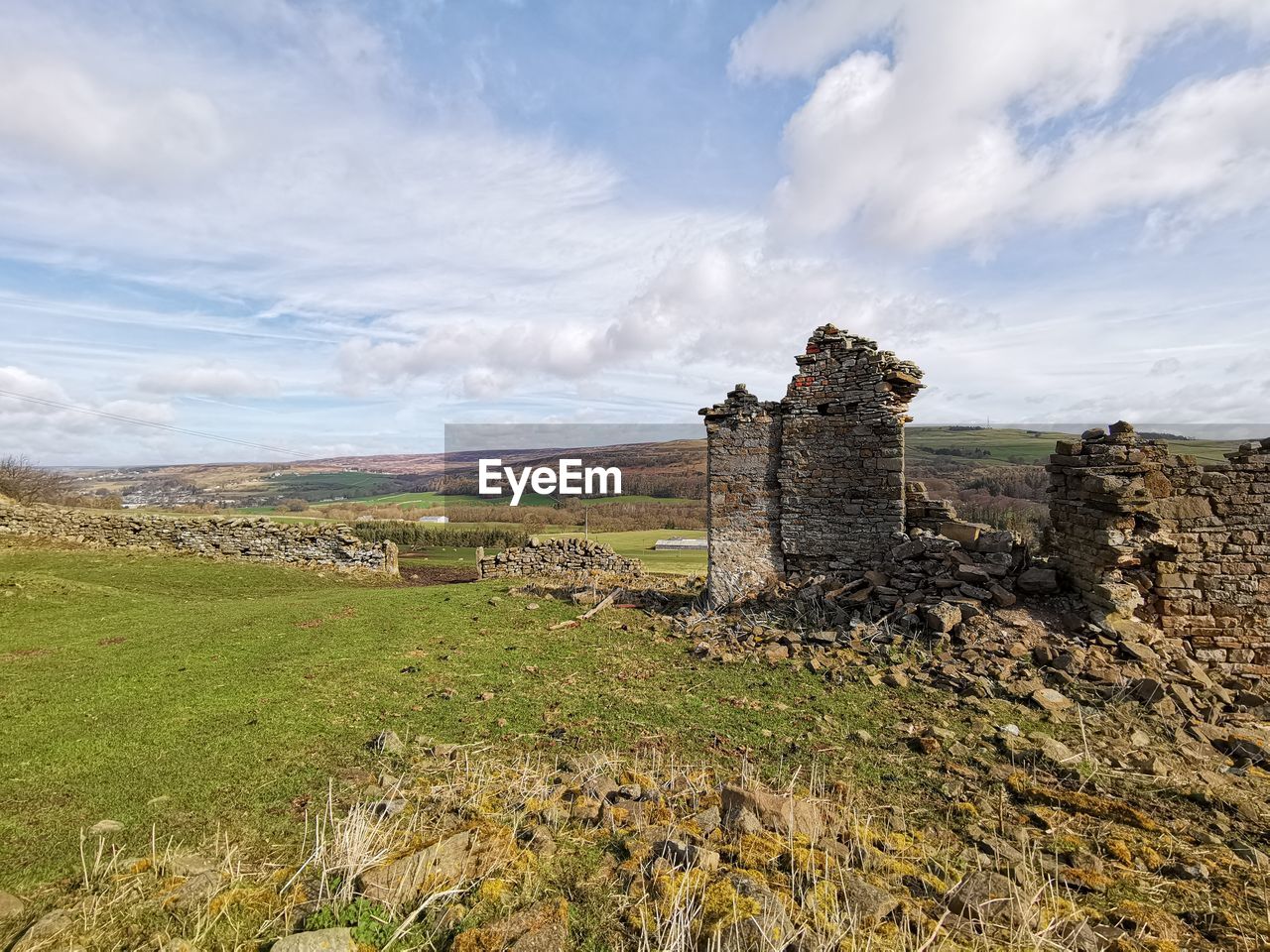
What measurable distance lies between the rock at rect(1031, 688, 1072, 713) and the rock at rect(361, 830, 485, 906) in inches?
270

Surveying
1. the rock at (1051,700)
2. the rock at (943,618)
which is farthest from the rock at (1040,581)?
the rock at (1051,700)

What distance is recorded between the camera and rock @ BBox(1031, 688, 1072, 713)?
7051 mm

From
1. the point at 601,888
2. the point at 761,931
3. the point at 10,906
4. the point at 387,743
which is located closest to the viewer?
the point at 761,931

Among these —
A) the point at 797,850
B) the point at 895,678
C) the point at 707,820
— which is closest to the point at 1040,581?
the point at 895,678

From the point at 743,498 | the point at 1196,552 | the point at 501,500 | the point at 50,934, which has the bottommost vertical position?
the point at 501,500

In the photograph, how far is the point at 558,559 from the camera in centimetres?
2133

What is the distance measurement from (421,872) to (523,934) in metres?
0.87

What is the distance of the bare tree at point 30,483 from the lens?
27406 millimetres

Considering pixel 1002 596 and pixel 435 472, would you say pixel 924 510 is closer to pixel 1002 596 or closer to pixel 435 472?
pixel 1002 596

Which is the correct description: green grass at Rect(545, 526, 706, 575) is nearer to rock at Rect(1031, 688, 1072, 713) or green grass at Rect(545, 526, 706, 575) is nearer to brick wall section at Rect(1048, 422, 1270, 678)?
brick wall section at Rect(1048, 422, 1270, 678)

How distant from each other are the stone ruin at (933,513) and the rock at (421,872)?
841cm

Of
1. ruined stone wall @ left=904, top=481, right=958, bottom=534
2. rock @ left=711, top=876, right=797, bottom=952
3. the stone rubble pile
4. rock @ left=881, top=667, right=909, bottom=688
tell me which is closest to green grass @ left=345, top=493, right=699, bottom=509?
ruined stone wall @ left=904, top=481, right=958, bottom=534

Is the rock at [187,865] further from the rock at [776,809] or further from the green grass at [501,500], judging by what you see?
the green grass at [501,500]

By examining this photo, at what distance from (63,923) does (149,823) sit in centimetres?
151
